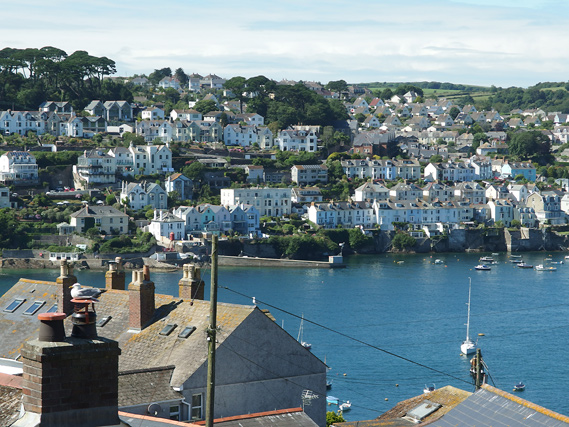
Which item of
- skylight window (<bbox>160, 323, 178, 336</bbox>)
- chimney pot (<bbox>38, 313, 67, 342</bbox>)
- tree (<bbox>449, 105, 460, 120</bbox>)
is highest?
tree (<bbox>449, 105, 460, 120</bbox>)

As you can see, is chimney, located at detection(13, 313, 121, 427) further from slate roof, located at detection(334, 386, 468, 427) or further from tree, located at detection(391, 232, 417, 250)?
tree, located at detection(391, 232, 417, 250)

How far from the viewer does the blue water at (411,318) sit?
3219cm

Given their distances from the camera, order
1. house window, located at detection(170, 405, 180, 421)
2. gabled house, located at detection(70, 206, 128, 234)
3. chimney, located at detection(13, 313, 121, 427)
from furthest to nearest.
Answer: gabled house, located at detection(70, 206, 128, 234) < house window, located at detection(170, 405, 180, 421) < chimney, located at detection(13, 313, 121, 427)

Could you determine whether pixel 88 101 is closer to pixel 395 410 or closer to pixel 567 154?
pixel 567 154

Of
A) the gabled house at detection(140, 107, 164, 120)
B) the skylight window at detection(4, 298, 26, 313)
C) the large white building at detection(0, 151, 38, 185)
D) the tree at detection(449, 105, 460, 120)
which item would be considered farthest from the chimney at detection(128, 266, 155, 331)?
the tree at detection(449, 105, 460, 120)

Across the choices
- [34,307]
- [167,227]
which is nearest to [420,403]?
[34,307]

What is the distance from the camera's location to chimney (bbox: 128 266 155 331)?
45.1 feet

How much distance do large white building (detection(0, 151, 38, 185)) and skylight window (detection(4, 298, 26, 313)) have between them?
59104 millimetres

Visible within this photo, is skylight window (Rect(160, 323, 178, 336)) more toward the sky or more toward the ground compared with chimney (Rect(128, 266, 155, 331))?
more toward the ground

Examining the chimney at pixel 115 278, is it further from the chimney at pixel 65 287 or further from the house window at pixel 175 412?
the house window at pixel 175 412

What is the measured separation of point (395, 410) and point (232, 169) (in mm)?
68941

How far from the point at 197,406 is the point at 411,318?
3408cm

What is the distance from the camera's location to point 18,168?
7400 cm

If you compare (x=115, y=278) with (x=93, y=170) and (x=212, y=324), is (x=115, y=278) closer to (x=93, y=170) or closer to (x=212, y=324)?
(x=212, y=324)
